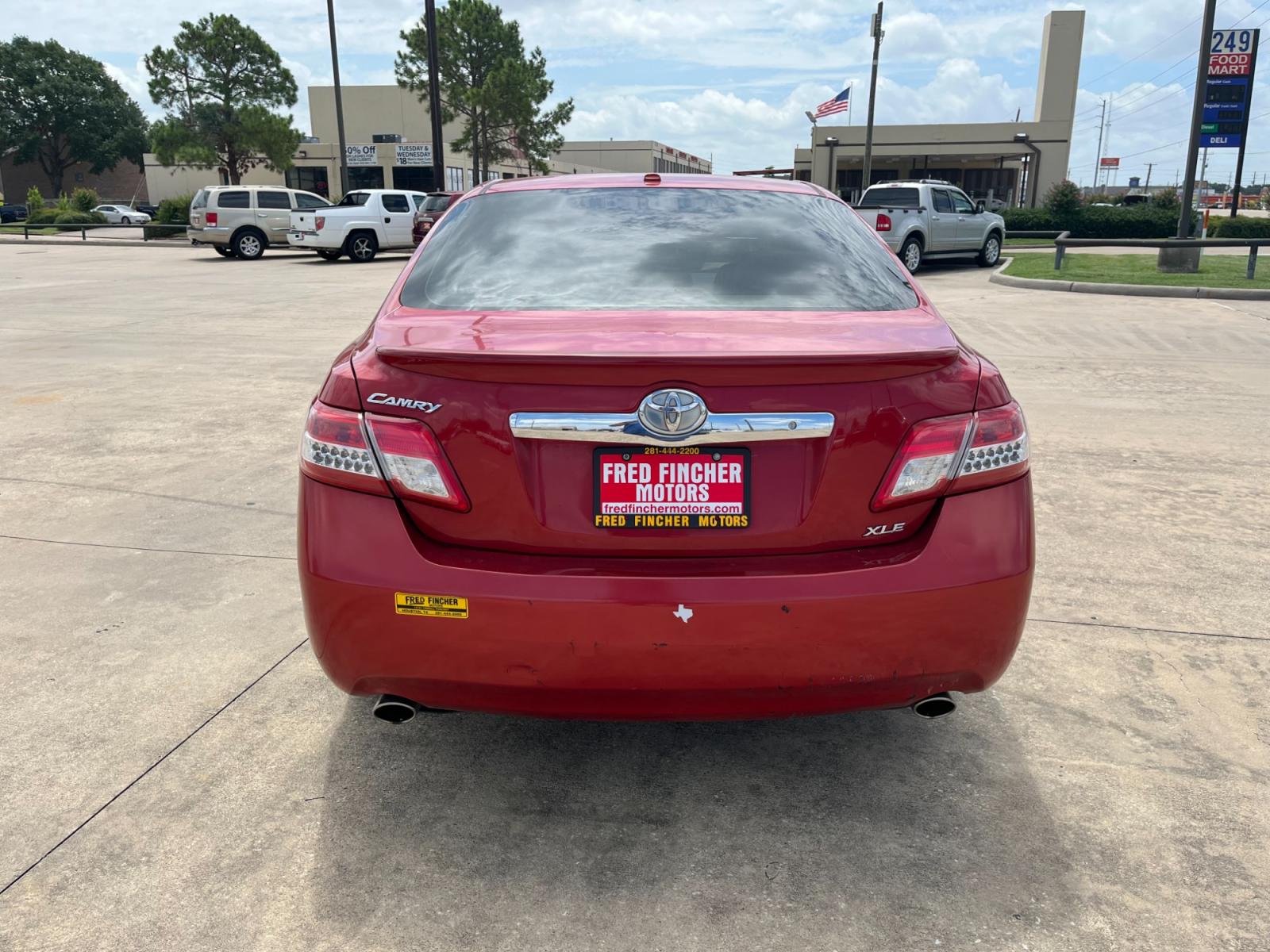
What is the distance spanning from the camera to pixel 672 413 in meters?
2.26

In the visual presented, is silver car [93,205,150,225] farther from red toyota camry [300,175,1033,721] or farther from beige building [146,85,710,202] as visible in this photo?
red toyota camry [300,175,1033,721]

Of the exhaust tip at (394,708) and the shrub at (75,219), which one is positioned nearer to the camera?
Result: the exhaust tip at (394,708)

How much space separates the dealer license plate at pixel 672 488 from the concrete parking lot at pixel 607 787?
2.92 ft

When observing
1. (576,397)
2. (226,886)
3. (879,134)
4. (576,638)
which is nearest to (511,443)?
(576,397)

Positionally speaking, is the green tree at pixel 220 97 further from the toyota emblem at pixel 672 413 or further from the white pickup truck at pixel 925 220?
the toyota emblem at pixel 672 413

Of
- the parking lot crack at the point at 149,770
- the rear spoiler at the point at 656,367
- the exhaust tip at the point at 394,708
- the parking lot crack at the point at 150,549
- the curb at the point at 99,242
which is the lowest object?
the parking lot crack at the point at 149,770

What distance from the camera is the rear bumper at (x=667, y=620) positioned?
2309 millimetres

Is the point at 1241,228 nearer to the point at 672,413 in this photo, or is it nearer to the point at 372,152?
the point at 672,413

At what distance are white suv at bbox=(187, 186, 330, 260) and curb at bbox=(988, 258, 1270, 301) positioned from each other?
1863 cm

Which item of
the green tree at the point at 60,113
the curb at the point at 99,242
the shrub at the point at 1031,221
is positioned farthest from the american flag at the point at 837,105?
the green tree at the point at 60,113

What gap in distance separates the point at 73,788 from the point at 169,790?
27 centimetres

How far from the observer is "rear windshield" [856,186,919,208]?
813 inches

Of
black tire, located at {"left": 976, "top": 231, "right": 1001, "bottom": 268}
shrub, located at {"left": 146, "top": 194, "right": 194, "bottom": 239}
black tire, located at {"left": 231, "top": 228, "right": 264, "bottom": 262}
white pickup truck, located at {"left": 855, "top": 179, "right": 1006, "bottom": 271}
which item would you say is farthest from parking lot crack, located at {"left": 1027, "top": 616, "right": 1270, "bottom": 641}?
shrub, located at {"left": 146, "top": 194, "right": 194, "bottom": 239}

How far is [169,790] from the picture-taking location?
2.83 meters
